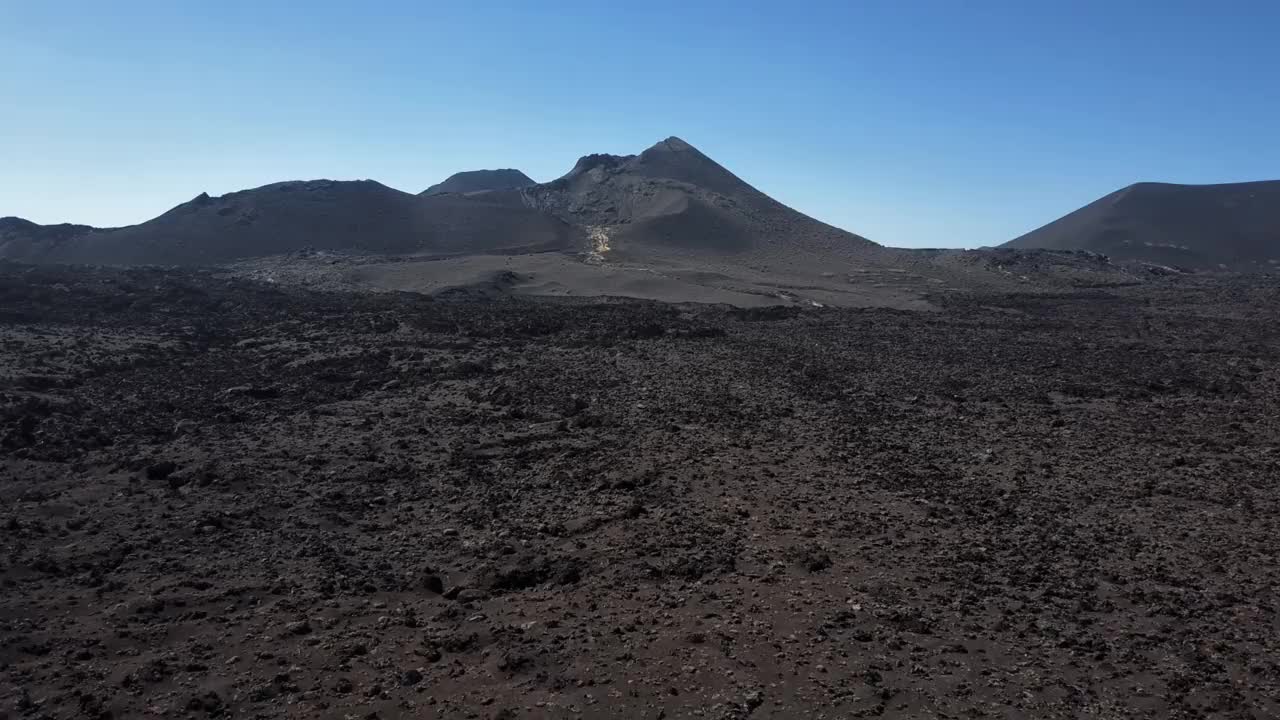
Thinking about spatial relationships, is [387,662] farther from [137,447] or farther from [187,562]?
[137,447]

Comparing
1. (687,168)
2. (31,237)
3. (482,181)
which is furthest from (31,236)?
(482,181)

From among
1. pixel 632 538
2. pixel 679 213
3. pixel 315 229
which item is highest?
pixel 679 213

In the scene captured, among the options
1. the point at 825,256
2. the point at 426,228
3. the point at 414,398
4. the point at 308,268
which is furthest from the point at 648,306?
the point at 426,228

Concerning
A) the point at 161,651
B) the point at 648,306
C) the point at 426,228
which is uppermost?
the point at 426,228

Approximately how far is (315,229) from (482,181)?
166 ft

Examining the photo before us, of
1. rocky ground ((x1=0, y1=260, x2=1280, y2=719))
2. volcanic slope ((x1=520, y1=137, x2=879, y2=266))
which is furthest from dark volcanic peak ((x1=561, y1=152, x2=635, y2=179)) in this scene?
rocky ground ((x1=0, y1=260, x2=1280, y2=719))

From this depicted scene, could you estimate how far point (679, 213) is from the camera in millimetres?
57500

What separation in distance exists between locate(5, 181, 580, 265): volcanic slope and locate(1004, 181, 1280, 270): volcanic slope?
47.6m

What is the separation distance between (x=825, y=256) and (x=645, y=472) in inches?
1714

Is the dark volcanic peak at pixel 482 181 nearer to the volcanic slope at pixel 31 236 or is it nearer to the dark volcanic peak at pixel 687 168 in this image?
the dark volcanic peak at pixel 687 168

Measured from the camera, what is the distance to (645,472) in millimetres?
10336

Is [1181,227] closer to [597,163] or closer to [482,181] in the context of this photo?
[597,163]

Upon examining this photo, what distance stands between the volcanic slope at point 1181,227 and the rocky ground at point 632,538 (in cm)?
6181

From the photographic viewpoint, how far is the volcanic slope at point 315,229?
1913 inches
